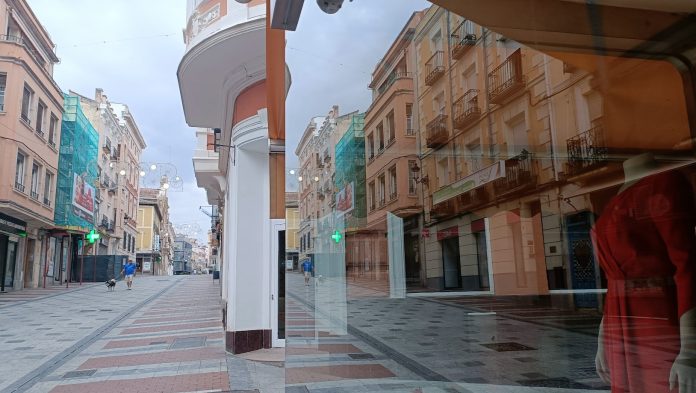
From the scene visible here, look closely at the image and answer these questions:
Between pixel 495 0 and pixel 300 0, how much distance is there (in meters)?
0.48

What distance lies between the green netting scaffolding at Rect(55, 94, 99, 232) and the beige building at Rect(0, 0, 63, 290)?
2.82ft

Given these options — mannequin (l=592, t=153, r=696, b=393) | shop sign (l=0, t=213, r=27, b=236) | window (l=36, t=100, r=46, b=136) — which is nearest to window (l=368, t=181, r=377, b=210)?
mannequin (l=592, t=153, r=696, b=393)

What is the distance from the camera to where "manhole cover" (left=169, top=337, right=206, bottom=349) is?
6.04 meters

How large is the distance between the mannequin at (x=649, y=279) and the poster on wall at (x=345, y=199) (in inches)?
27.9

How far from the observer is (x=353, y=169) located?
155 centimetres

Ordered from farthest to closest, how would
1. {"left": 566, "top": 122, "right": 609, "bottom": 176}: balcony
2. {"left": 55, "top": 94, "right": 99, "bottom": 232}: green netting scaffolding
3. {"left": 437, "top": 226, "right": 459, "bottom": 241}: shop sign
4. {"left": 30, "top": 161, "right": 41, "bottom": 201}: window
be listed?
{"left": 55, "top": 94, "right": 99, "bottom": 232}: green netting scaffolding → {"left": 30, "top": 161, "right": 41, "bottom": 201}: window → {"left": 437, "top": 226, "right": 459, "bottom": 241}: shop sign → {"left": 566, "top": 122, "right": 609, "bottom": 176}: balcony

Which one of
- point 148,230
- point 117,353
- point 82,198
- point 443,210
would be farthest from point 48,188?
point 148,230

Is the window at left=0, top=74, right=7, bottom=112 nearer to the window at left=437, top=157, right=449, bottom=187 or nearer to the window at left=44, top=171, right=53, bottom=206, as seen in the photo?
the window at left=44, top=171, right=53, bottom=206

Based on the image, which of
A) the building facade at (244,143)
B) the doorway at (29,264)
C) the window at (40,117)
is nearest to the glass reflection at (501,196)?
the building facade at (244,143)

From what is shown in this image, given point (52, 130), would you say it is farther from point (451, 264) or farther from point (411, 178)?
point (411, 178)

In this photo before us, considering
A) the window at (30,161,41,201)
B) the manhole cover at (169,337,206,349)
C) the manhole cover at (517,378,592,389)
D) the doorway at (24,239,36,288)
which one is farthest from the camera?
the doorway at (24,239,36,288)

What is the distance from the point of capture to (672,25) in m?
1.21

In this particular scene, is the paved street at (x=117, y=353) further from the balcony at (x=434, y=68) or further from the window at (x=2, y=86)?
the window at (x=2, y=86)

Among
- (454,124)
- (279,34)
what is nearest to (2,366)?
(279,34)
